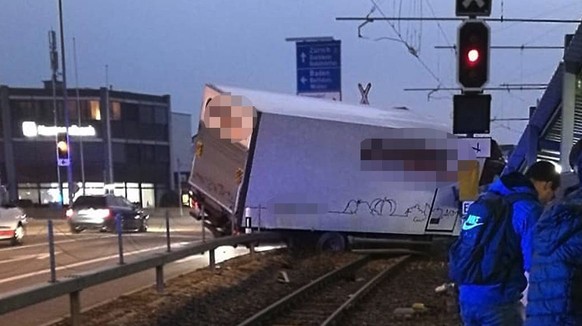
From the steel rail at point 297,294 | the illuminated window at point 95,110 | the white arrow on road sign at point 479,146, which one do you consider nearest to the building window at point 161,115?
the illuminated window at point 95,110

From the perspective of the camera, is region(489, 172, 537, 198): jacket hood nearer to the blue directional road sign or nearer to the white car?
the white car

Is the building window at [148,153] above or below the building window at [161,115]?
below

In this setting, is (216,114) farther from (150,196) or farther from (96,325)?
(150,196)

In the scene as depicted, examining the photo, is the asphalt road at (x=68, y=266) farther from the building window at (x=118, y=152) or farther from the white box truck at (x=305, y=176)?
the building window at (x=118, y=152)

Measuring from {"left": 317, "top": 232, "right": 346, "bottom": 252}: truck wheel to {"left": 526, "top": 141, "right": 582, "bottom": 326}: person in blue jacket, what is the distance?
13.5 meters

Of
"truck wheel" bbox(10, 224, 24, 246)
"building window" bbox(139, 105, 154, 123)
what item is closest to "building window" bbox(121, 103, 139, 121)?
"building window" bbox(139, 105, 154, 123)

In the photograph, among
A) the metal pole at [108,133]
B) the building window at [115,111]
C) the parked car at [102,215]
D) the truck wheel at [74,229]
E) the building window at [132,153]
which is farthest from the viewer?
the building window at [132,153]

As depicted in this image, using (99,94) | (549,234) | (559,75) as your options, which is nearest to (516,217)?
(549,234)

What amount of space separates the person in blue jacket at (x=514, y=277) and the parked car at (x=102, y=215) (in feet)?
59.7

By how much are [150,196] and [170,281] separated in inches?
1851

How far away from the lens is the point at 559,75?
12703 millimetres

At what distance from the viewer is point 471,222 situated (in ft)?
13.9

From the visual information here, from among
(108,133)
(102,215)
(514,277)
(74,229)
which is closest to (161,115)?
(108,133)

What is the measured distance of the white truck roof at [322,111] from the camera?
1524cm
